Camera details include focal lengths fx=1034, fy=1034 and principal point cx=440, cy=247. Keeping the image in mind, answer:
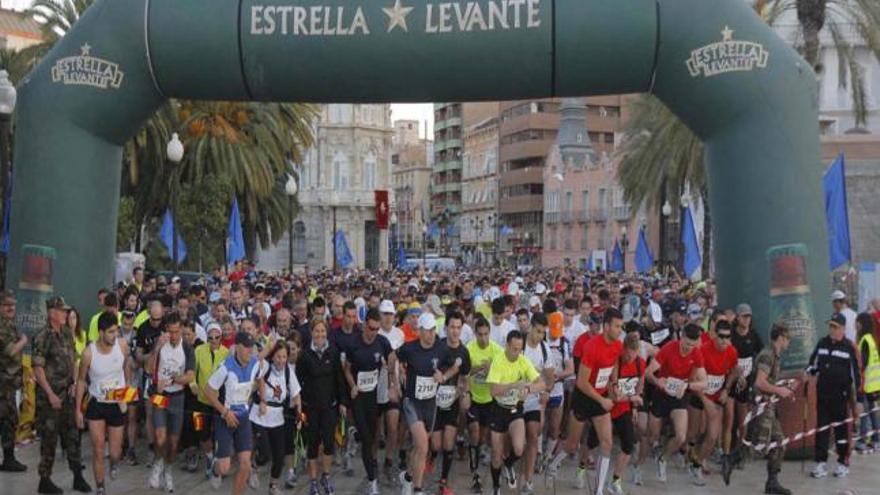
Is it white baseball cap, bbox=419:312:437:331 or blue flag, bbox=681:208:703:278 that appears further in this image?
blue flag, bbox=681:208:703:278

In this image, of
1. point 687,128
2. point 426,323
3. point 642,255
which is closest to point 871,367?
point 426,323

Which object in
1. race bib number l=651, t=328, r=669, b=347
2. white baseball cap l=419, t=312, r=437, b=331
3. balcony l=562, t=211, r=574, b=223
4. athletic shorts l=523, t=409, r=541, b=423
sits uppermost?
balcony l=562, t=211, r=574, b=223

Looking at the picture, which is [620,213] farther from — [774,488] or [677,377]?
[774,488]

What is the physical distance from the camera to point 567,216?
71.9 m

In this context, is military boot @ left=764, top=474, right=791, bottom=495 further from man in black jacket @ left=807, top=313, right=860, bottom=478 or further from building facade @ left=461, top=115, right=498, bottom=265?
building facade @ left=461, top=115, right=498, bottom=265

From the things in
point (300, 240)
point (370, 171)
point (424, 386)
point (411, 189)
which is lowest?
point (424, 386)

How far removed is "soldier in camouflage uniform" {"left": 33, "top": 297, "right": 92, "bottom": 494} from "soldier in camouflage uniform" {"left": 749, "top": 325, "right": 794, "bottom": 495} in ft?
22.4

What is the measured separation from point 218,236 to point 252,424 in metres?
26.3

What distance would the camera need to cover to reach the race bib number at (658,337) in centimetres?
1309

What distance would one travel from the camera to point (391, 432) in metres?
10.9

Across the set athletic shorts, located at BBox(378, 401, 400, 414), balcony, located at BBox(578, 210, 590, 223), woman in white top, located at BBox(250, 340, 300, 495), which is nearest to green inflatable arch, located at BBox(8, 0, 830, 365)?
athletic shorts, located at BBox(378, 401, 400, 414)

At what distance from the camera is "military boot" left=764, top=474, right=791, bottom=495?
10.5 metres

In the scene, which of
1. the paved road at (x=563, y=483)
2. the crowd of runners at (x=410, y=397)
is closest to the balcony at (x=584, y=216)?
the crowd of runners at (x=410, y=397)

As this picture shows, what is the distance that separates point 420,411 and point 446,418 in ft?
1.19
